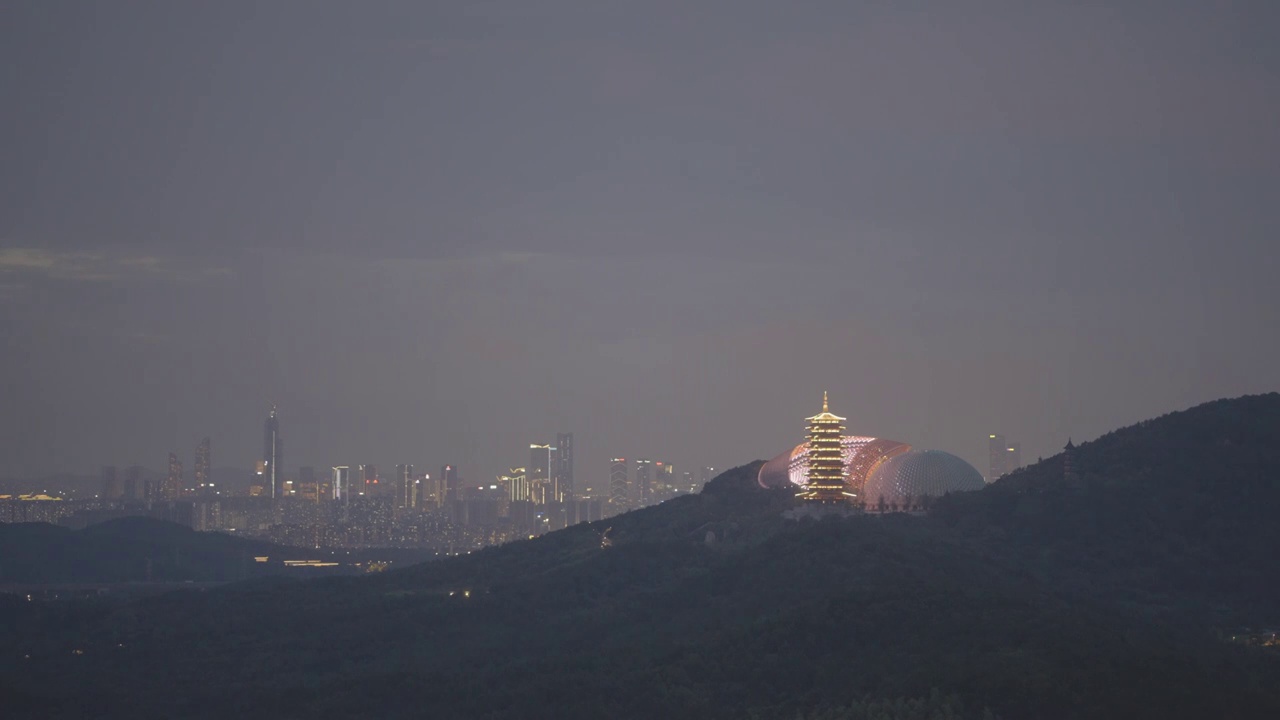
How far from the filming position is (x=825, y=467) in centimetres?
11612

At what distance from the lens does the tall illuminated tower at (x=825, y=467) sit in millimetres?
115375

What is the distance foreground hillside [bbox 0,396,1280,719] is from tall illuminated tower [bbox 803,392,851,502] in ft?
15.6

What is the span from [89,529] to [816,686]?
15167cm

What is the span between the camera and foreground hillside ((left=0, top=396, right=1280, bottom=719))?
195ft

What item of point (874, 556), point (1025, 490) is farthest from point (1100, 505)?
point (874, 556)

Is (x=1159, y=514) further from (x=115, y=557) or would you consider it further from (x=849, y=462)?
(x=115, y=557)

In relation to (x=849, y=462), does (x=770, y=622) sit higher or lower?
lower

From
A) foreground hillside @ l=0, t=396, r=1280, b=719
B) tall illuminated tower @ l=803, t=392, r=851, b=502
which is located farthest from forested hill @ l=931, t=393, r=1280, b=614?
tall illuminated tower @ l=803, t=392, r=851, b=502

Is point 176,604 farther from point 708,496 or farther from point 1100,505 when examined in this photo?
point 1100,505

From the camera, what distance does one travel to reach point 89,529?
194 meters

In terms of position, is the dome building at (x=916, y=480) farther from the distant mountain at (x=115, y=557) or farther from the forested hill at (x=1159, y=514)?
the distant mountain at (x=115, y=557)

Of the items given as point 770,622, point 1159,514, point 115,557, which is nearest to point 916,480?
point 1159,514

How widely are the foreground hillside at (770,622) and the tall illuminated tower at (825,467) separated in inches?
188

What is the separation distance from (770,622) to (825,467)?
4343cm
